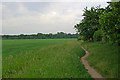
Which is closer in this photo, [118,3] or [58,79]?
[58,79]

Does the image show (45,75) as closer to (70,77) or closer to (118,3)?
(70,77)

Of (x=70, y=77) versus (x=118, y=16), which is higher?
(x=118, y=16)

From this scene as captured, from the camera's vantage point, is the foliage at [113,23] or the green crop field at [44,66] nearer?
the green crop field at [44,66]

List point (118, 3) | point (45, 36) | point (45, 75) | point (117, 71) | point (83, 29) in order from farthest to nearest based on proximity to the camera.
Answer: point (45, 36), point (83, 29), point (118, 3), point (117, 71), point (45, 75)

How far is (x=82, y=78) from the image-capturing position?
28.6ft

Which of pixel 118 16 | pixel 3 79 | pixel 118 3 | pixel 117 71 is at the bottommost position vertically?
pixel 3 79

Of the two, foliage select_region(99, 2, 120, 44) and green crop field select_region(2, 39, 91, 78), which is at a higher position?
foliage select_region(99, 2, 120, 44)

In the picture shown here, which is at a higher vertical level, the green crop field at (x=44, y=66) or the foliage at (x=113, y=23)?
the foliage at (x=113, y=23)

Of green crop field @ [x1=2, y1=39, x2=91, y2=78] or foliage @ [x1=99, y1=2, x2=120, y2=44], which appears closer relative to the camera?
green crop field @ [x1=2, y1=39, x2=91, y2=78]

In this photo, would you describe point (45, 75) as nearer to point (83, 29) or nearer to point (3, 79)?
point (3, 79)

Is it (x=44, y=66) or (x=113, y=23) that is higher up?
(x=113, y=23)

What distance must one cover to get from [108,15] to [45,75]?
8581 mm

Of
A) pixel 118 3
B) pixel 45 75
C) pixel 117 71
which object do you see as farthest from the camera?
pixel 118 3

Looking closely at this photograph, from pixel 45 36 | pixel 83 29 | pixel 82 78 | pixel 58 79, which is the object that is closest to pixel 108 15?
pixel 82 78
